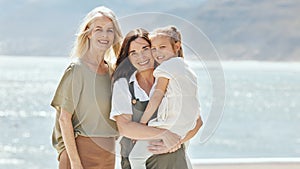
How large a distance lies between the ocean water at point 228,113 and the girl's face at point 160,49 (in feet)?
23.2

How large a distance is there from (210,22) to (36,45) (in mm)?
8078

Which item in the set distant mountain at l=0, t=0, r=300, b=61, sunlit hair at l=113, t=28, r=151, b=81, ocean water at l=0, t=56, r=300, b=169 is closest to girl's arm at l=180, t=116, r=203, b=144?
sunlit hair at l=113, t=28, r=151, b=81

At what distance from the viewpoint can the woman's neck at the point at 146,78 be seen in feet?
6.41

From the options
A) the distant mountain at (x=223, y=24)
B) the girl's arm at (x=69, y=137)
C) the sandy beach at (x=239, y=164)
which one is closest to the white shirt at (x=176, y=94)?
the girl's arm at (x=69, y=137)

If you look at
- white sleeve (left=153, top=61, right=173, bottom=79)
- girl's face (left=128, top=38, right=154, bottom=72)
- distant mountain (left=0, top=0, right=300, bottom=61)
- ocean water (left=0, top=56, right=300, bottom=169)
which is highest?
girl's face (left=128, top=38, right=154, bottom=72)

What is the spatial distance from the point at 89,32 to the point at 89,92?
0.21 meters

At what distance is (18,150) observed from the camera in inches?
608

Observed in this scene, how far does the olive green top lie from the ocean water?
6915mm

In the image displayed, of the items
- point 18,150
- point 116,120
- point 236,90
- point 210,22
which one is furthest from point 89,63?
point 210,22

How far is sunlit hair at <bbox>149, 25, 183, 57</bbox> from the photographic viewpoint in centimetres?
195

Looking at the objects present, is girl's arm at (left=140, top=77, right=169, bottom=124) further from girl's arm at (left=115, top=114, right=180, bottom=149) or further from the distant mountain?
the distant mountain

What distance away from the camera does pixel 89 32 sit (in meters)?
2.06

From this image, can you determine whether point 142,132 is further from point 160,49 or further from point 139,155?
point 160,49

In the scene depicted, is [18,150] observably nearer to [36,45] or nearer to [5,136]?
[5,136]
